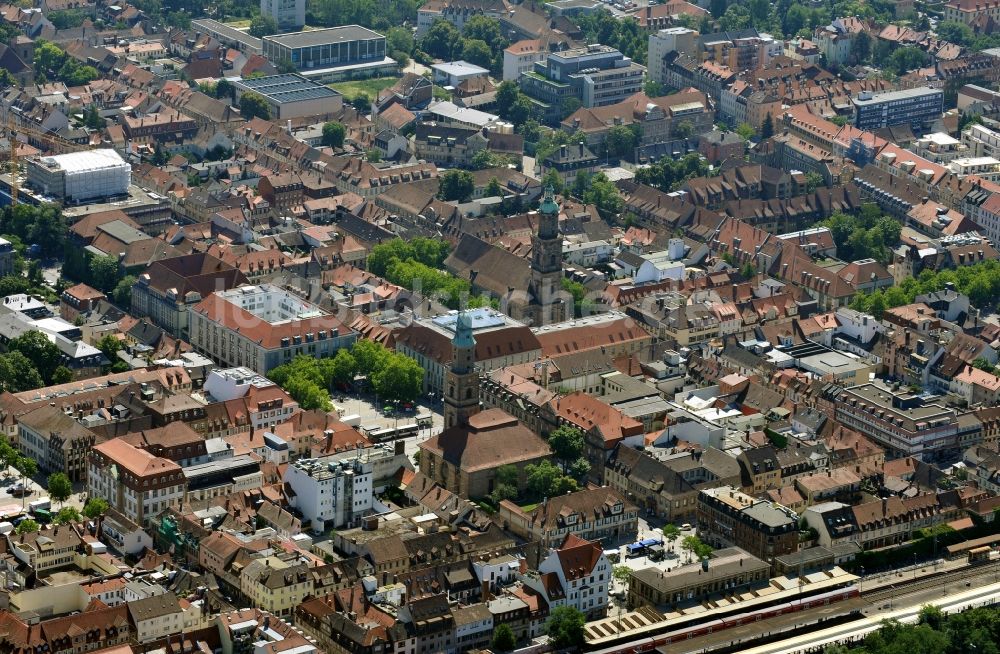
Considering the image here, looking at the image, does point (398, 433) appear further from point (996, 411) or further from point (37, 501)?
point (996, 411)

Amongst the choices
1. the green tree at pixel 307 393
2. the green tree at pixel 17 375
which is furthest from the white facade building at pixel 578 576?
the green tree at pixel 17 375

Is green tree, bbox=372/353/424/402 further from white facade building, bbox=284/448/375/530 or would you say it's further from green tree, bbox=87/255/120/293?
→ green tree, bbox=87/255/120/293

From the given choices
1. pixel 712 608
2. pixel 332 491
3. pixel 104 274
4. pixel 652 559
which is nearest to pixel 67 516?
pixel 332 491

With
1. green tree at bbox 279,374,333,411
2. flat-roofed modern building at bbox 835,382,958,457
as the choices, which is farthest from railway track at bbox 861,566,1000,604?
green tree at bbox 279,374,333,411

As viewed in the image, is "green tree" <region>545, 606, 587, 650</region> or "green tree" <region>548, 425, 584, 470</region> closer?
"green tree" <region>545, 606, 587, 650</region>

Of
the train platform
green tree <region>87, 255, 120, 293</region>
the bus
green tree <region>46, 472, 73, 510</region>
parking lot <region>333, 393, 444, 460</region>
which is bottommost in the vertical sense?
green tree <region>87, 255, 120, 293</region>

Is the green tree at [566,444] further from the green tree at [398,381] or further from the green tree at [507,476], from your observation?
the green tree at [398,381]

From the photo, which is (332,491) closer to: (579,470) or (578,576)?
(579,470)
